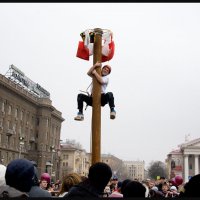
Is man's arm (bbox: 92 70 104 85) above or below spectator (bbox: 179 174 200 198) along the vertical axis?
above

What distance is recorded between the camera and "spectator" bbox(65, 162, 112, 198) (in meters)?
3.52

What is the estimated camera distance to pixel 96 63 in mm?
5559

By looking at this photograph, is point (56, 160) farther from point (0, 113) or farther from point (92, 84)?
point (92, 84)

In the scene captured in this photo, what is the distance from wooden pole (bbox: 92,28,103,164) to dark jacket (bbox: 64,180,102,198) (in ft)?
4.29

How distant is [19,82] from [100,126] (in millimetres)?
63836

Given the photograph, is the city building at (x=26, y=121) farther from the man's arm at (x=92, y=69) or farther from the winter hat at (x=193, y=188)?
the winter hat at (x=193, y=188)

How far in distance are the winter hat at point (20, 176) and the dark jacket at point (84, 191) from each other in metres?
0.37

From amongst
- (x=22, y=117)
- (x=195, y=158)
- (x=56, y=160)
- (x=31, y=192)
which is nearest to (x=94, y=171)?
(x=31, y=192)

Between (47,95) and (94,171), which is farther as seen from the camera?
(47,95)

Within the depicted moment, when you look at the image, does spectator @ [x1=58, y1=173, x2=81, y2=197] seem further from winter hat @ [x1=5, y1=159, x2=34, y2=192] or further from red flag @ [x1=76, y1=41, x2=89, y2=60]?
red flag @ [x1=76, y1=41, x2=89, y2=60]

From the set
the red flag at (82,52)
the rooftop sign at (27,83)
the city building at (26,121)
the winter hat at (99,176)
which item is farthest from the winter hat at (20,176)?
the rooftop sign at (27,83)

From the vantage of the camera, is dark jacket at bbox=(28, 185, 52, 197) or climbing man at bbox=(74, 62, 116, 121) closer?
dark jacket at bbox=(28, 185, 52, 197)

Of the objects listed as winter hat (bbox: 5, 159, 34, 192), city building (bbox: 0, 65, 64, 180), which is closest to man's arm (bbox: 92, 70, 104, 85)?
winter hat (bbox: 5, 159, 34, 192)

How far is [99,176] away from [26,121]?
66.0 meters
